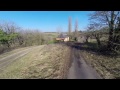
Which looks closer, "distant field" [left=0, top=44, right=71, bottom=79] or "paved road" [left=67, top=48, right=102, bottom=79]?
"paved road" [left=67, top=48, right=102, bottom=79]

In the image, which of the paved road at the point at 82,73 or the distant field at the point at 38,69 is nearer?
the paved road at the point at 82,73

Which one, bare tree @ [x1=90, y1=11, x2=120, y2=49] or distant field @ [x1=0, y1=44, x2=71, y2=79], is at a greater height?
bare tree @ [x1=90, y1=11, x2=120, y2=49]

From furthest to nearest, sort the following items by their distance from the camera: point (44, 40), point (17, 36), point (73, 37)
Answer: point (73, 37) → point (44, 40) → point (17, 36)

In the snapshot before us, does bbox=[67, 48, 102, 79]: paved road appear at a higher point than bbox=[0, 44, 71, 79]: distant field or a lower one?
higher

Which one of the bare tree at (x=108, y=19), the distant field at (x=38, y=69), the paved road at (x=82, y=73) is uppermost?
the bare tree at (x=108, y=19)

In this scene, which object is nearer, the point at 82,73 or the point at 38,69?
the point at 82,73

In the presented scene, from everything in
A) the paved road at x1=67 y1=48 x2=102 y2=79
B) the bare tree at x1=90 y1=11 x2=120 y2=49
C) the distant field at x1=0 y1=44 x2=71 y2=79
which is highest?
the bare tree at x1=90 y1=11 x2=120 y2=49

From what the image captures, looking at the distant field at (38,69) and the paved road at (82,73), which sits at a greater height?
the paved road at (82,73)

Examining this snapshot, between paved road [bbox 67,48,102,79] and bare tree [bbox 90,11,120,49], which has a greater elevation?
bare tree [bbox 90,11,120,49]

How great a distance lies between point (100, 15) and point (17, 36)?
39.6ft
